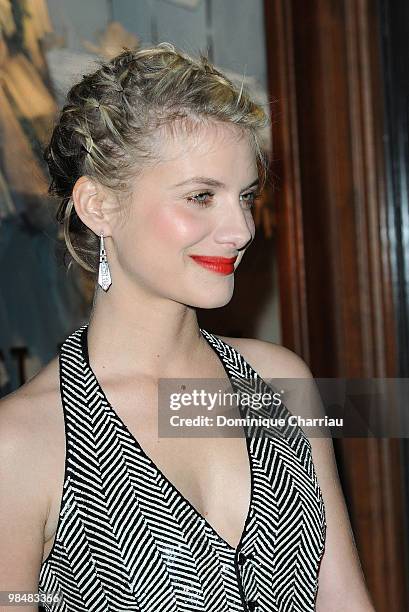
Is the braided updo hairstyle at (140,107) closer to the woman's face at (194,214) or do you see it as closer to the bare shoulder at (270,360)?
the woman's face at (194,214)

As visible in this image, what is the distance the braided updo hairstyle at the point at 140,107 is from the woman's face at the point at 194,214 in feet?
0.11

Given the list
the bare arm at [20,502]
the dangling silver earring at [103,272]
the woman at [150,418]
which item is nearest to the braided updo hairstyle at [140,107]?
the woman at [150,418]

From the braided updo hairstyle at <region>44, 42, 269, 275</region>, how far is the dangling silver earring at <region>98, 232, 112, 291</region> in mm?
125

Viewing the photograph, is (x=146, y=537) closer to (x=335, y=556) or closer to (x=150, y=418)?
(x=150, y=418)

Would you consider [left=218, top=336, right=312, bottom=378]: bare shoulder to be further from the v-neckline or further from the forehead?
the forehead

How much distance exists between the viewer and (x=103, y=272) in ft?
4.87

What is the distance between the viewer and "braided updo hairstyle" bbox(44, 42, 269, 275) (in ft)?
4.58

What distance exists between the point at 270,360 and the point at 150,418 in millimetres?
312

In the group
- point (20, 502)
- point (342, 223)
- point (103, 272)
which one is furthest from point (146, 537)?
point (342, 223)

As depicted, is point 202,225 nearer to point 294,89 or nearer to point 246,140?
point 246,140

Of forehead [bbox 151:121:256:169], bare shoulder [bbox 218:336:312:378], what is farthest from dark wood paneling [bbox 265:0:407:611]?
forehead [bbox 151:121:256:169]

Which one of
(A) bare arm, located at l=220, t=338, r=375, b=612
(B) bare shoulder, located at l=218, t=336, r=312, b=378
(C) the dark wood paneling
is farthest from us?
(C) the dark wood paneling

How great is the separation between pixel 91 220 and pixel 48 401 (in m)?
0.32

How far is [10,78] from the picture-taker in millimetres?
2326
